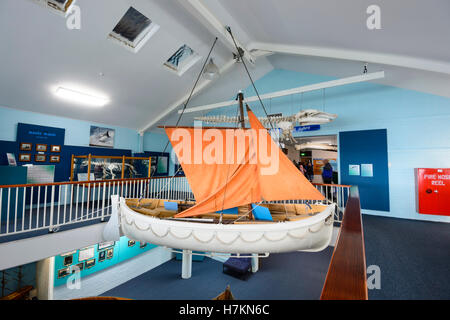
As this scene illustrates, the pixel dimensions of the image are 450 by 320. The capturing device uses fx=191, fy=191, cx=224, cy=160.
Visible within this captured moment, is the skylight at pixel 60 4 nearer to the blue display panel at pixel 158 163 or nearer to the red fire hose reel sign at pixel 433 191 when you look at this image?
the blue display panel at pixel 158 163

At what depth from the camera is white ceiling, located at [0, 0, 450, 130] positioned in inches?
121

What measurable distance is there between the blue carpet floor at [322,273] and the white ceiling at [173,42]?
328 cm

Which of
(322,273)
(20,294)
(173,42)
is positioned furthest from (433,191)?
(20,294)

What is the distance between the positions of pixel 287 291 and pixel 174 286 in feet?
10.8

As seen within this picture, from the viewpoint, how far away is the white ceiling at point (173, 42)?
121 inches

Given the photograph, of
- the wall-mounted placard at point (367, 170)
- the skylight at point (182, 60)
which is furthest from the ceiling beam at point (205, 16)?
the wall-mounted placard at point (367, 170)

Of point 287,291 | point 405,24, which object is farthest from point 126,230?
point 405,24

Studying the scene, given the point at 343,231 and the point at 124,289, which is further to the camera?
the point at 124,289

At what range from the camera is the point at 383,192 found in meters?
5.53

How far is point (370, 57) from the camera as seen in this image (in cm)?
400

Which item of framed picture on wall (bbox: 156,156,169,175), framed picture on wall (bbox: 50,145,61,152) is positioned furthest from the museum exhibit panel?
framed picture on wall (bbox: 156,156,169,175)

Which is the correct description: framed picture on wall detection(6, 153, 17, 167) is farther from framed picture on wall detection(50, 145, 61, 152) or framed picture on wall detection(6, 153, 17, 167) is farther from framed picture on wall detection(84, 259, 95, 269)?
framed picture on wall detection(84, 259, 95, 269)

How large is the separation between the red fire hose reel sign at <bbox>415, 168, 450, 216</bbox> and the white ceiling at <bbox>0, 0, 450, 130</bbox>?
199 centimetres
